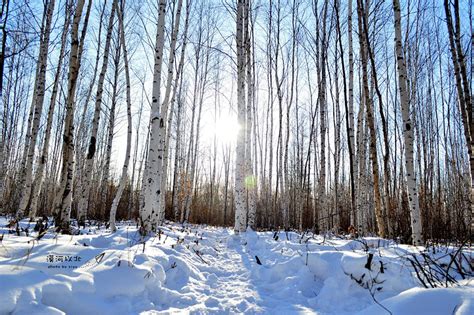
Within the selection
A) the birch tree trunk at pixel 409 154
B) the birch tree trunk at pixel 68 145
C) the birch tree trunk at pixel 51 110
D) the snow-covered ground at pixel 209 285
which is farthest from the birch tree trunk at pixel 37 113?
the birch tree trunk at pixel 409 154

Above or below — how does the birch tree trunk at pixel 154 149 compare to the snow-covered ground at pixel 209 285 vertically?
above

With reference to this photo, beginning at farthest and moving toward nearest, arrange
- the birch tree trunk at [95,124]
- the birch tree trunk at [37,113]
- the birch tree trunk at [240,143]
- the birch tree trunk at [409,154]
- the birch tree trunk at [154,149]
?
the birch tree trunk at [240,143]
the birch tree trunk at [37,113]
the birch tree trunk at [95,124]
the birch tree trunk at [154,149]
the birch tree trunk at [409,154]

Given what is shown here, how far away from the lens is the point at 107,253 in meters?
2.77

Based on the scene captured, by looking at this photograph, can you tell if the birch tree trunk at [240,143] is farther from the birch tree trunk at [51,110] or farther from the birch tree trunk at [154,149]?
the birch tree trunk at [51,110]

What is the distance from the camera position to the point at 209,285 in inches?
118

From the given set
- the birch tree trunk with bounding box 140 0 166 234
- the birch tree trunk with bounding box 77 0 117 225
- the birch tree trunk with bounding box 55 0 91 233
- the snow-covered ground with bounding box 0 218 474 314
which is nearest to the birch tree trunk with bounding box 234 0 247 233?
the birch tree trunk with bounding box 140 0 166 234

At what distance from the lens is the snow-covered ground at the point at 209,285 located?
63.4 inches

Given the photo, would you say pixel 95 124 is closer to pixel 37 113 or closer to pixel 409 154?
pixel 37 113

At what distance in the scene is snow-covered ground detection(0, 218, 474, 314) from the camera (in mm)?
1610

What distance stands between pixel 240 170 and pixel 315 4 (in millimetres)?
6629

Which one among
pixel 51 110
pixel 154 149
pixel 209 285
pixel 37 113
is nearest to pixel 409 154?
pixel 209 285

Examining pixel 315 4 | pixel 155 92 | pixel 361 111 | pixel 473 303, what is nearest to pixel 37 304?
pixel 473 303

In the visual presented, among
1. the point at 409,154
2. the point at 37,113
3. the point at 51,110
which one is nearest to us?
the point at 409,154

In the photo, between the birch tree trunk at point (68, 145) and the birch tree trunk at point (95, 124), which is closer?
the birch tree trunk at point (68, 145)
